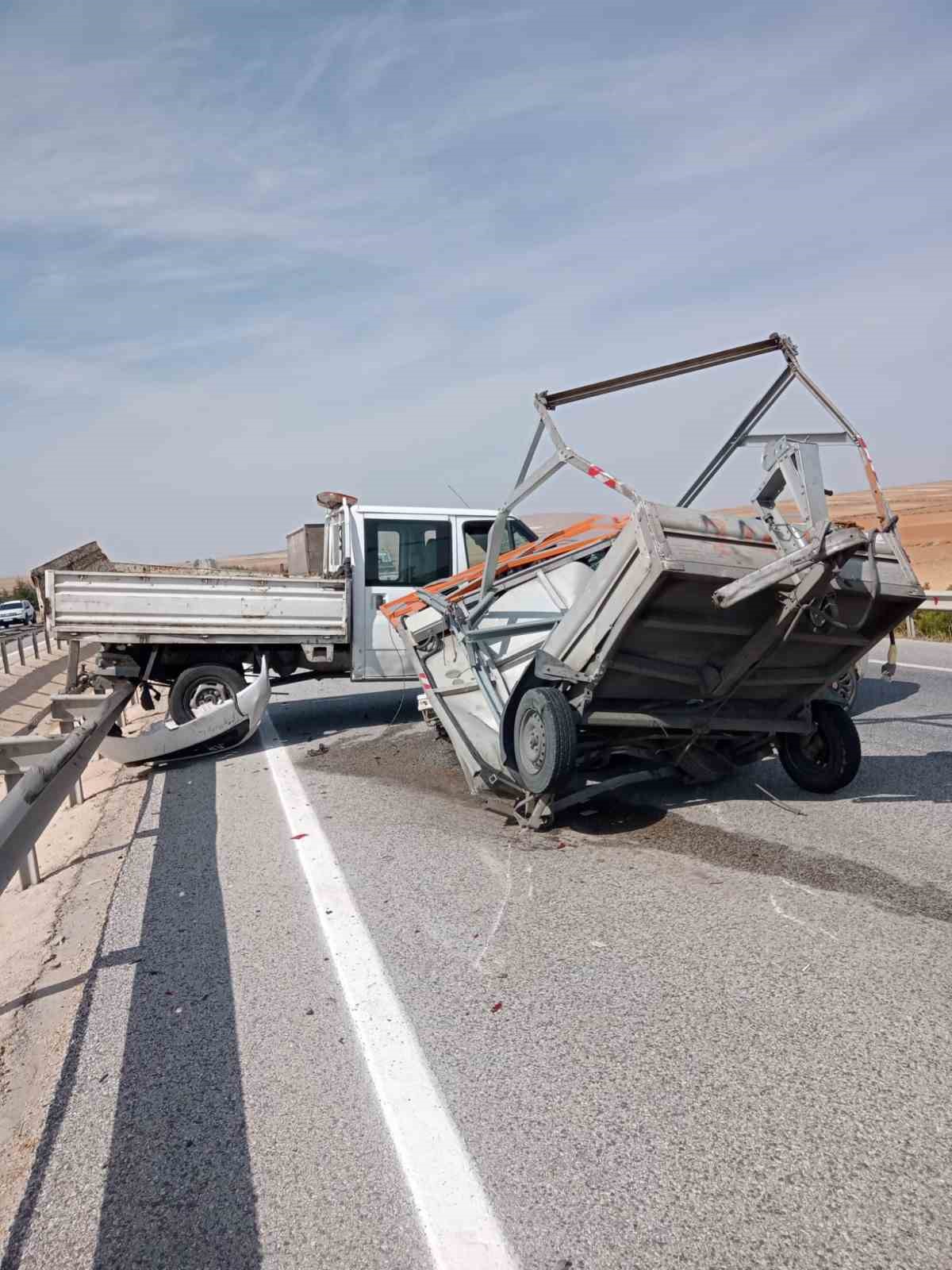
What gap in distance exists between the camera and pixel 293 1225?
8.25ft

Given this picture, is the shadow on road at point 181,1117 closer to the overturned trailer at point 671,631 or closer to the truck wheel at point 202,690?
the overturned trailer at point 671,631

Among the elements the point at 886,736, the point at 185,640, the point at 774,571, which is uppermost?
the point at 774,571

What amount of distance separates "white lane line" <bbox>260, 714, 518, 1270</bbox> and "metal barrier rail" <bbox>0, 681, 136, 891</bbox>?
4.61 ft

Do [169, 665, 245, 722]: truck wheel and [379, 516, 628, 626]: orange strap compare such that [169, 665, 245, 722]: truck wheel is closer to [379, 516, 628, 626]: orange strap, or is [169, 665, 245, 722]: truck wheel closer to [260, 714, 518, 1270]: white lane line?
[379, 516, 628, 626]: orange strap

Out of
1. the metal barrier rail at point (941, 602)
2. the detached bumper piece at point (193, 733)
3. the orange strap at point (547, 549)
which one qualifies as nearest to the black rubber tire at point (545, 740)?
the orange strap at point (547, 549)

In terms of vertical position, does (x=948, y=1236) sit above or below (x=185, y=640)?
below

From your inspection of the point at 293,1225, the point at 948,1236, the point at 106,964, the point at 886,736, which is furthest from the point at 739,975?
the point at 886,736

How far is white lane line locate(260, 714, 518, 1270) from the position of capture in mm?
2436

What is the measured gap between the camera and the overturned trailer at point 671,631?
519 cm

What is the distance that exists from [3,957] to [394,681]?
19.3 ft

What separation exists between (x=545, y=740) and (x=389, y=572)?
16.6 ft

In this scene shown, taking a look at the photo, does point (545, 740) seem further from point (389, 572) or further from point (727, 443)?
point (389, 572)

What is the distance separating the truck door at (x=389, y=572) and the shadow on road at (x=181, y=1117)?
5364 mm

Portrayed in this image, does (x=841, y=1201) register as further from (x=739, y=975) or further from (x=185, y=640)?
(x=185, y=640)
